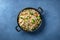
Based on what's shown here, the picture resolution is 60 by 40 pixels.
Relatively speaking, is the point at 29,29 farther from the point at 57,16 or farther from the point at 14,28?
the point at 57,16

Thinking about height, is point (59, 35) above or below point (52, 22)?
below

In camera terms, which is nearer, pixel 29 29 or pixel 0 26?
pixel 29 29

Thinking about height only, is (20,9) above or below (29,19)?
above

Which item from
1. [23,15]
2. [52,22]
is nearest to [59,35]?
[52,22]

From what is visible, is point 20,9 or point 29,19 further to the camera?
point 20,9
